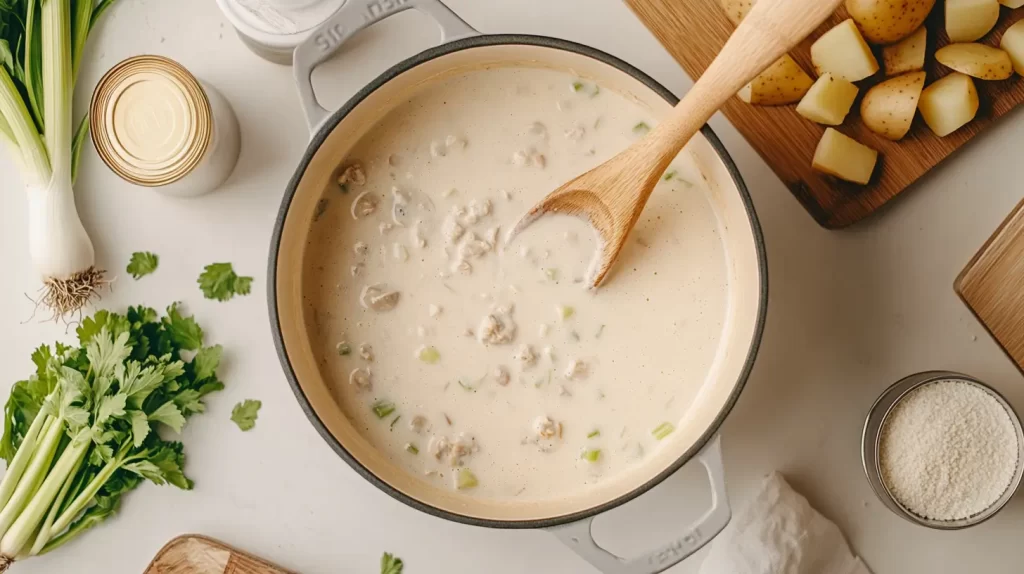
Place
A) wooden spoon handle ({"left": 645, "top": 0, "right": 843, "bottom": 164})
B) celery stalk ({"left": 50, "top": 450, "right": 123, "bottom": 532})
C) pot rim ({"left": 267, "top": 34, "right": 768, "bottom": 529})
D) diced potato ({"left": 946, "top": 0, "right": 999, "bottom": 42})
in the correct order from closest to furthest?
1. wooden spoon handle ({"left": 645, "top": 0, "right": 843, "bottom": 164})
2. pot rim ({"left": 267, "top": 34, "right": 768, "bottom": 529})
3. diced potato ({"left": 946, "top": 0, "right": 999, "bottom": 42})
4. celery stalk ({"left": 50, "top": 450, "right": 123, "bottom": 532})

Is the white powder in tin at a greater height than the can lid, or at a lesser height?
lesser

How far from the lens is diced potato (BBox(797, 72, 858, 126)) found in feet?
4.62

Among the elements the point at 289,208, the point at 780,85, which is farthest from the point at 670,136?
the point at 289,208

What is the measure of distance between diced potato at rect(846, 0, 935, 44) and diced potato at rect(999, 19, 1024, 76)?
128 mm

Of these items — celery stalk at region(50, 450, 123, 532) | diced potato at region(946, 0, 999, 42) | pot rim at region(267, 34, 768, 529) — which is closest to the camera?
pot rim at region(267, 34, 768, 529)

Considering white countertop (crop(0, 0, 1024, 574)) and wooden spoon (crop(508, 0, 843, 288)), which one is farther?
white countertop (crop(0, 0, 1024, 574))

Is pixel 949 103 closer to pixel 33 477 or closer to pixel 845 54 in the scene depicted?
pixel 845 54

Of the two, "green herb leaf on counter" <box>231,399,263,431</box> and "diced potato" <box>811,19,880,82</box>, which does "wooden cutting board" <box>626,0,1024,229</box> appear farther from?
"green herb leaf on counter" <box>231,399,263,431</box>

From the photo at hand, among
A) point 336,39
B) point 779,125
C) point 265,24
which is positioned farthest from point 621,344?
point 265,24

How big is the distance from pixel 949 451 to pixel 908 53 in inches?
25.9

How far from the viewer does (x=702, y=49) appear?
4.80ft

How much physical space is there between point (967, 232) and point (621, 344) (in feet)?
2.20

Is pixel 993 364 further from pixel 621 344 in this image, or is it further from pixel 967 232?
pixel 621 344

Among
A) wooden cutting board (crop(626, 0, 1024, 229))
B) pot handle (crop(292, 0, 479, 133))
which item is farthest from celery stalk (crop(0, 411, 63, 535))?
wooden cutting board (crop(626, 0, 1024, 229))
